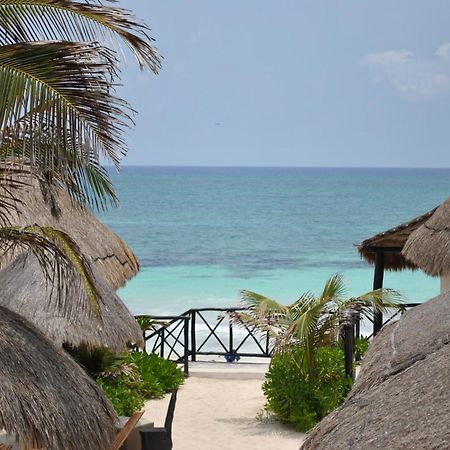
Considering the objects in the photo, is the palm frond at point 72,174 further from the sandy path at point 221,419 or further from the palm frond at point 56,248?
the sandy path at point 221,419

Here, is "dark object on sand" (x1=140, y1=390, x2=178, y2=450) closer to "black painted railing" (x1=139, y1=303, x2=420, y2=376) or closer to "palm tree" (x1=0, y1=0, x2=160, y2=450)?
"palm tree" (x1=0, y1=0, x2=160, y2=450)

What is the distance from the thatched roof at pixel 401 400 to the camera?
4.27 meters

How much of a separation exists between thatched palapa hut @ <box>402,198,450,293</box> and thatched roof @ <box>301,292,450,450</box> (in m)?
5.10

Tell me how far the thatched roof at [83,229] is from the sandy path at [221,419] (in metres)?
1.70

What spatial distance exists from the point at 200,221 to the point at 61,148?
57.9 metres

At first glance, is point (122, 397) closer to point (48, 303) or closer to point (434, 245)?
point (48, 303)

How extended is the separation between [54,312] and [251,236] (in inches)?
1896

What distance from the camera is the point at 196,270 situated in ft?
144

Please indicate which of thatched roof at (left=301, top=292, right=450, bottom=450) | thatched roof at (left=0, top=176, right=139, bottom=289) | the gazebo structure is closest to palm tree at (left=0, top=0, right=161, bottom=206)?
thatched roof at (left=301, top=292, right=450, bottom=450)

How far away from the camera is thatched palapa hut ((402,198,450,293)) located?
441 inches

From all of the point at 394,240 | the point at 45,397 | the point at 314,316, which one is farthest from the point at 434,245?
the point at 45,397

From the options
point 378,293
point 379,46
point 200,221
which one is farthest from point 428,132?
point 378,293

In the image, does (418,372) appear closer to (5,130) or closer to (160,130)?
(5,130)

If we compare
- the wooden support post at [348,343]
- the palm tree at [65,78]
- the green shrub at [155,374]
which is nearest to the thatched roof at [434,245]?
the wooden support post at [348,343]
